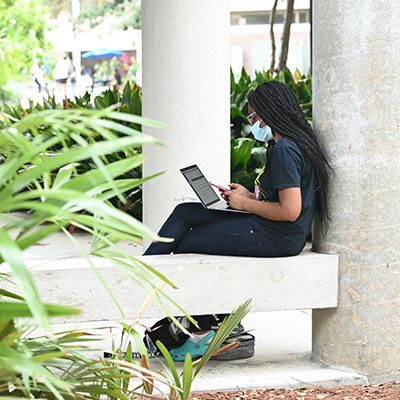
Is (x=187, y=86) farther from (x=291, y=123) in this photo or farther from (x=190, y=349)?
(x=190, y=349)

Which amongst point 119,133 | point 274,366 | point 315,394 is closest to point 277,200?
point 274,366

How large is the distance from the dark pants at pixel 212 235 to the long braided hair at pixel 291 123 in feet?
1.20

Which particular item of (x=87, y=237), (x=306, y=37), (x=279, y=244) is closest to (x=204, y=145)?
(x=279, y=244)

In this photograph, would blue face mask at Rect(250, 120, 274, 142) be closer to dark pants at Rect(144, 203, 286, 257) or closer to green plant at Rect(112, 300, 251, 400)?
dark pants at Rect(144, 203, 286, 257)

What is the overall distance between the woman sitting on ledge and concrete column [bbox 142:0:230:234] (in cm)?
89

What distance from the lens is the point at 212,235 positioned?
4.30 m

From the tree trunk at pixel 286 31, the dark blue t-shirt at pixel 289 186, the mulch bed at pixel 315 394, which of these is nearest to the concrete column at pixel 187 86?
the dark blue t-shirt at pixel 289 186

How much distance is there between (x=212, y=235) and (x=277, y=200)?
1.22 ft

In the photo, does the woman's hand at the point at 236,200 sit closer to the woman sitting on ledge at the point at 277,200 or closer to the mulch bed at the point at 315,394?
the woman sitting on ledge at the point at 277,200

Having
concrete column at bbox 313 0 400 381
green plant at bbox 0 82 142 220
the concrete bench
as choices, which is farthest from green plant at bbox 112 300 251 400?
green plant at bbox 0 82 142 220

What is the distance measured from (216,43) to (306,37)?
37.7m

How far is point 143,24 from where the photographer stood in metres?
5.43

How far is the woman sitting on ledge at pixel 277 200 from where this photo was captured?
4113 millimetres

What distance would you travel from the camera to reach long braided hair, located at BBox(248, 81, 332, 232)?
4.20 meters
